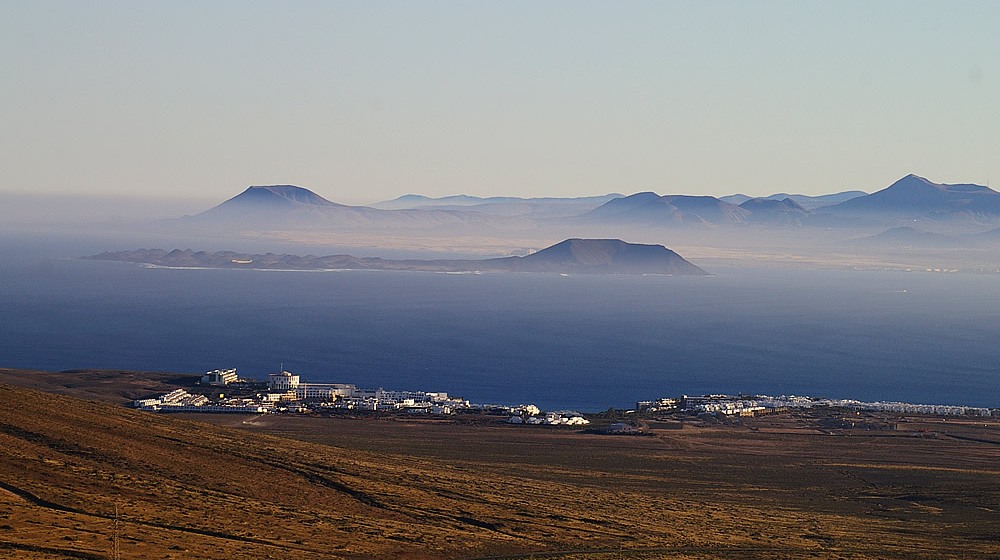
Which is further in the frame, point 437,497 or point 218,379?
point 218,379

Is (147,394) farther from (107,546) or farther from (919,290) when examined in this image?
(919,290)

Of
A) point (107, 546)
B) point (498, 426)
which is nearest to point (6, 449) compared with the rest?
point (107, 546)

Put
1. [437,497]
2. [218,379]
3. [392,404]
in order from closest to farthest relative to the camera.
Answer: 1. [437,497]
2. [392,404]
3. [218,379]

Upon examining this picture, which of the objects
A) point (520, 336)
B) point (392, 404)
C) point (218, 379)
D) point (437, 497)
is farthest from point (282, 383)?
point (520, 336)

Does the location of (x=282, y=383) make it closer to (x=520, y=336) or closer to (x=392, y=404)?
(x=392, y=404)

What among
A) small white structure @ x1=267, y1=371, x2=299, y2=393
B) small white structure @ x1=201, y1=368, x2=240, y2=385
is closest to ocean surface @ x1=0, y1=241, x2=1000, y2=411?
small white structure @ x1=267, y1=371, x2=299, y2=393

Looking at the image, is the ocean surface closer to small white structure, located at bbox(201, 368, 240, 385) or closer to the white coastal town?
the white coastal town

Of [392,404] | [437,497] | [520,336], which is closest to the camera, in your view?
[437,497]

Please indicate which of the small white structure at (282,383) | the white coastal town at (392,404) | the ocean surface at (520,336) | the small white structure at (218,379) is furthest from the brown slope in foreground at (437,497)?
the ocean surface at (520,336)
